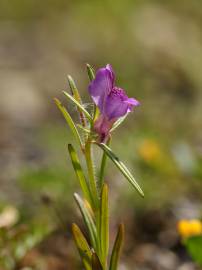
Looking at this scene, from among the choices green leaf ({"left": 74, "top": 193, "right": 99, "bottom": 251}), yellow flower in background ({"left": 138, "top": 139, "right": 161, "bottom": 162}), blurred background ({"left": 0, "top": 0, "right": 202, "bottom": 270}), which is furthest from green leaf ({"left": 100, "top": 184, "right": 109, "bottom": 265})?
yellow flower in background ({"left": 138, "top": 139, "right": 161, "bottom": 162})

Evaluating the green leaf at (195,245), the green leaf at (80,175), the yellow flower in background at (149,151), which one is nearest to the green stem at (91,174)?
the green leaf at (80,175)

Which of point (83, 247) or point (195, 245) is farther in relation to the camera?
point (195, 245)

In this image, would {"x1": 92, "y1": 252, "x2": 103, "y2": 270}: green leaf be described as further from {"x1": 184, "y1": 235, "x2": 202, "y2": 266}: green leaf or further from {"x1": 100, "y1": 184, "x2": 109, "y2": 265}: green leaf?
{"x1": 184, "y1": 235, "x2": 202, "y2": 266}: green leaf

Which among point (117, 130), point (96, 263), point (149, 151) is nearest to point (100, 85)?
point (96, 263)

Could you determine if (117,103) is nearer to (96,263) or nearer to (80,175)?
(80,175)

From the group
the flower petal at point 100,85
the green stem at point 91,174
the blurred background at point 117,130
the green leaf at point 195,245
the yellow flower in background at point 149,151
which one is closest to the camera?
the flower petal at point 100,85

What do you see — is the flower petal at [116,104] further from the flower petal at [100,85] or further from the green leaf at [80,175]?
the green leaf at [80,175]
